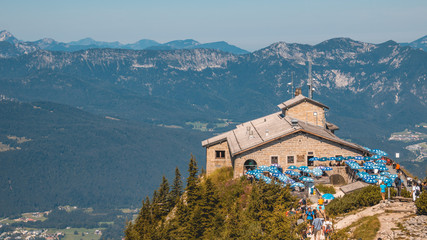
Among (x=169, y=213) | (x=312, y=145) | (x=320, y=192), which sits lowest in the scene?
(x=169, y=213)

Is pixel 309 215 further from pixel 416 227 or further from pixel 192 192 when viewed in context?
pixel 192 192

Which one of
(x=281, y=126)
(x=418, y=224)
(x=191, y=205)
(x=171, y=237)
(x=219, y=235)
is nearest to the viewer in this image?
(x=418, y=224)

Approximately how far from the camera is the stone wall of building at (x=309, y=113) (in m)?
80.8

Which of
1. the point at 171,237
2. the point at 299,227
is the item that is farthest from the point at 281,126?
the point at 299,227

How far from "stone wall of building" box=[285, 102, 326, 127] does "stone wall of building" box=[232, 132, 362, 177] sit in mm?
13206

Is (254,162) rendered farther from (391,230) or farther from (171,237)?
(391,230)

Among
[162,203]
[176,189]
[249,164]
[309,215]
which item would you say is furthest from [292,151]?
[309,215]

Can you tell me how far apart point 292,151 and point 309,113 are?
48.4ft

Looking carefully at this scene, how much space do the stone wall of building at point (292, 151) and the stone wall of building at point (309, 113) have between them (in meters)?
13.2

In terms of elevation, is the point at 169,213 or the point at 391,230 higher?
the point at 391,230

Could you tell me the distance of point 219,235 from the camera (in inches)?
1938

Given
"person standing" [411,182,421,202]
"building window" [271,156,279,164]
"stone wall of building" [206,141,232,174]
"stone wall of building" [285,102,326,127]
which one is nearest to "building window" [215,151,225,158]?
"stone wall of building" [206,141,232,174]

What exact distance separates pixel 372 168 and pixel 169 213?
2461 centimetres

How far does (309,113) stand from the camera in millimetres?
80938
